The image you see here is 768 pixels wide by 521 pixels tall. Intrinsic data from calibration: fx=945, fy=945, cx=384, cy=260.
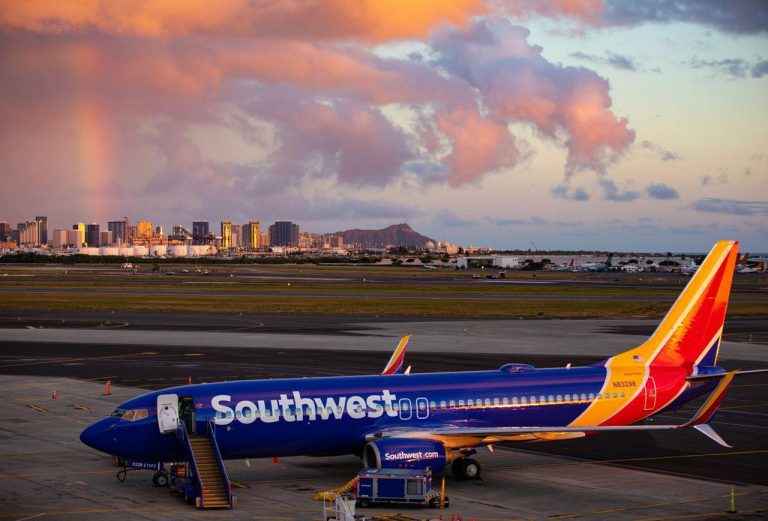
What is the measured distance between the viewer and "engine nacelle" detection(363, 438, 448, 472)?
109 feet

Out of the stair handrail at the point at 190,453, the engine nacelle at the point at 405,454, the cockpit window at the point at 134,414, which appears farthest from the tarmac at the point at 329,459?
the cockpit window at the point at 134,414

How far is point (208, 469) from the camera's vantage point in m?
32.6

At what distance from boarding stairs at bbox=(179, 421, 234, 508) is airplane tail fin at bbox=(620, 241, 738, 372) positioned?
1754 cm

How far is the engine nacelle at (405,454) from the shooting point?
33125 mm

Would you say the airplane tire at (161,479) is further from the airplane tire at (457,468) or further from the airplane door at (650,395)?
the airplane door at (650,395)

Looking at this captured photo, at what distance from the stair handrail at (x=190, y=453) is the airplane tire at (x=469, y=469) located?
10.1 metres

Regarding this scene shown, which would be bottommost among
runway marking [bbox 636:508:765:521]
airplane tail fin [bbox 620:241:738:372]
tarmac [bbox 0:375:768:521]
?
tarmac [bbox 0:375:768:521]

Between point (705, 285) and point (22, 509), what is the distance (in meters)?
28.8

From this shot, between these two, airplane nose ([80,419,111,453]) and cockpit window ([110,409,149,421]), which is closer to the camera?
airplane nose ([80,419,111,453])

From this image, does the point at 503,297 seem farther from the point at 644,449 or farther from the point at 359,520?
the point at 359,520

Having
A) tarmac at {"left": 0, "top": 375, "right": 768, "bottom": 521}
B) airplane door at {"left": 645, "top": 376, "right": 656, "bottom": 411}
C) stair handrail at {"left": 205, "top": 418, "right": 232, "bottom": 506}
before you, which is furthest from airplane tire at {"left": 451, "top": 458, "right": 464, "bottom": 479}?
stair handrail at {"left": 205, "top": 418, "right": 232, "bottom": 506}

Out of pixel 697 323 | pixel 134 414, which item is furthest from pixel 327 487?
pixel 697 323

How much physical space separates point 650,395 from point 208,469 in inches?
720

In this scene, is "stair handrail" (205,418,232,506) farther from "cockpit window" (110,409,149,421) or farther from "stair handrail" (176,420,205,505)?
"cockpit window" (110,409,149,421)
